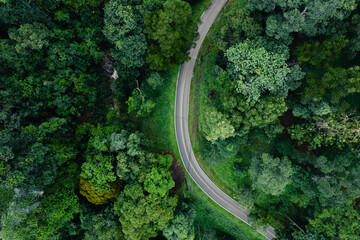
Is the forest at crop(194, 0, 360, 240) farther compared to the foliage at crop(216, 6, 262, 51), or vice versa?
the foliage at crop(216, 6, 262, 51)

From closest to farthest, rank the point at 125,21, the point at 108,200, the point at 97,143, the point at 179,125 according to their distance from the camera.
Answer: the point at 125,21 → the point at 97,143 → the point at 108,200 → the point at 179,125

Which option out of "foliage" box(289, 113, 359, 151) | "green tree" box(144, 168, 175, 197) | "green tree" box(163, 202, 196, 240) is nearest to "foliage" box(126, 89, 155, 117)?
"green tree" box(144, 168, 175, 197)

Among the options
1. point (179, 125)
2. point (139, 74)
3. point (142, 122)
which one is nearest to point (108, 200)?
point (142, 122)

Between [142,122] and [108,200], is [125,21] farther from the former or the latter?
[108,200]

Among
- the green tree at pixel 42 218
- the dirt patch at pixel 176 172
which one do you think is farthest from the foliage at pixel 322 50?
the green tree at pixel 42 218

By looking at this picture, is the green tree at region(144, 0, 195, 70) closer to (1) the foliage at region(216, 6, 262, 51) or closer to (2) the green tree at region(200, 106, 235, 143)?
(1) the foliage at region(216, 6, 262, 51)

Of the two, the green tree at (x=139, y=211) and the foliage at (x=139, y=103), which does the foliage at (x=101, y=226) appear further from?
the foliage at (x=139, y=103)
